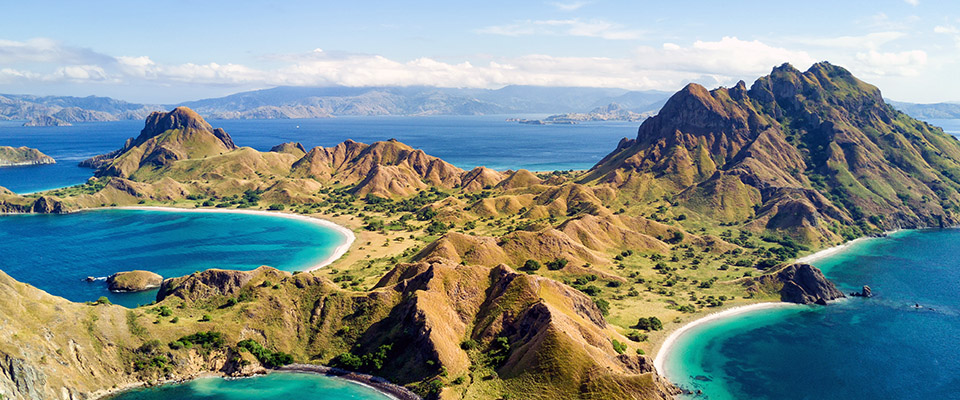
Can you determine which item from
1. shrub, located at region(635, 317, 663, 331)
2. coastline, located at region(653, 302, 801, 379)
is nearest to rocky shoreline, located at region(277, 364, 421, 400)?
coastline, located at region(653, 302, 801, 379)

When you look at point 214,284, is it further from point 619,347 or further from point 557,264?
point 557,264

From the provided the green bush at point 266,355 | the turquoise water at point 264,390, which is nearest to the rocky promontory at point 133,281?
the turquoise water at point 264,390

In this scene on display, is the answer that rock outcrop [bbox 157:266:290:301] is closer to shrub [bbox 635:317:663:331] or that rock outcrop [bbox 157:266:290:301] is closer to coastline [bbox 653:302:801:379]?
shrub [bbox 635:317:663:331]

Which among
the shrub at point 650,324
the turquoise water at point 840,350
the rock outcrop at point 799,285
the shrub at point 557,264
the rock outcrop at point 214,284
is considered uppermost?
the rock outcrop at point 214,284

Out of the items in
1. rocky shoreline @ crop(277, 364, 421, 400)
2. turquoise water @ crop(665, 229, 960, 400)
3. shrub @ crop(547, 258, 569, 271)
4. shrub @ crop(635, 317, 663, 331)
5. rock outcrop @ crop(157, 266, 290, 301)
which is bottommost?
turquoise water @ crop(665, 229, 960, 400)

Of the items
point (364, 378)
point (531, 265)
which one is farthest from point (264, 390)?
point (531, 265)

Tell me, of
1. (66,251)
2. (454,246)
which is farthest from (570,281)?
(66,251)

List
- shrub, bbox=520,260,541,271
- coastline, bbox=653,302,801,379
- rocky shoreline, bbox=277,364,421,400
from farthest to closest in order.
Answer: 1. shrub, bbox=520,260,541,271
2. coastline, bbox=653,302,801,379
3. rocky shoreline, bbox=277,364,421,400

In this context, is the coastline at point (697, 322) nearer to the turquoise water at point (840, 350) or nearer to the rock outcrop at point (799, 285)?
the turquoise water at point (840, 350)
